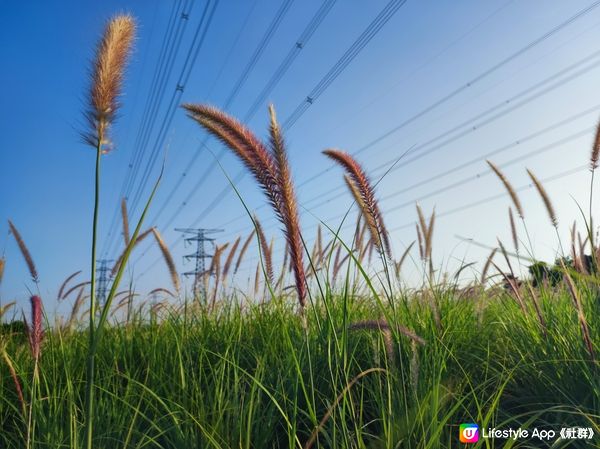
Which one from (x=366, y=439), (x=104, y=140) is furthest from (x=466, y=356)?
(x=104, y=140)

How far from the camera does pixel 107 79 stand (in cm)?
153

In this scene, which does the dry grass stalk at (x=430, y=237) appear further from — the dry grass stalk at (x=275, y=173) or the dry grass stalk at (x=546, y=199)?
the dry grass stalk at (x=275, y=173)

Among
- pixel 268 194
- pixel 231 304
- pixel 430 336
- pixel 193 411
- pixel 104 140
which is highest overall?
pixel 104 140

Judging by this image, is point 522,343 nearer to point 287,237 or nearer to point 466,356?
point 466,356

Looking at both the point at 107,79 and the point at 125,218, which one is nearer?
the point at 107,79

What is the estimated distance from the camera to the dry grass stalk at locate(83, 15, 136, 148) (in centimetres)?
147

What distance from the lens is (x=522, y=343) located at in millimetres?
2840

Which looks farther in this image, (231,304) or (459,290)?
(459,290)

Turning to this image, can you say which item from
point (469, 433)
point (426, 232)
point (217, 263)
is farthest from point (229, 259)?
point (469, 433)

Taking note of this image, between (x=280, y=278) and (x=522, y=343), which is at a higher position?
(x=280, y=278)

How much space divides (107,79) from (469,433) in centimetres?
187

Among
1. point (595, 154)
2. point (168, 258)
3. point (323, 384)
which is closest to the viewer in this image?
point (323, 384)

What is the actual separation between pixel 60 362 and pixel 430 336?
253cm

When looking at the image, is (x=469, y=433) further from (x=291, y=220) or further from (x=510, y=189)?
(x=510, y=189)
